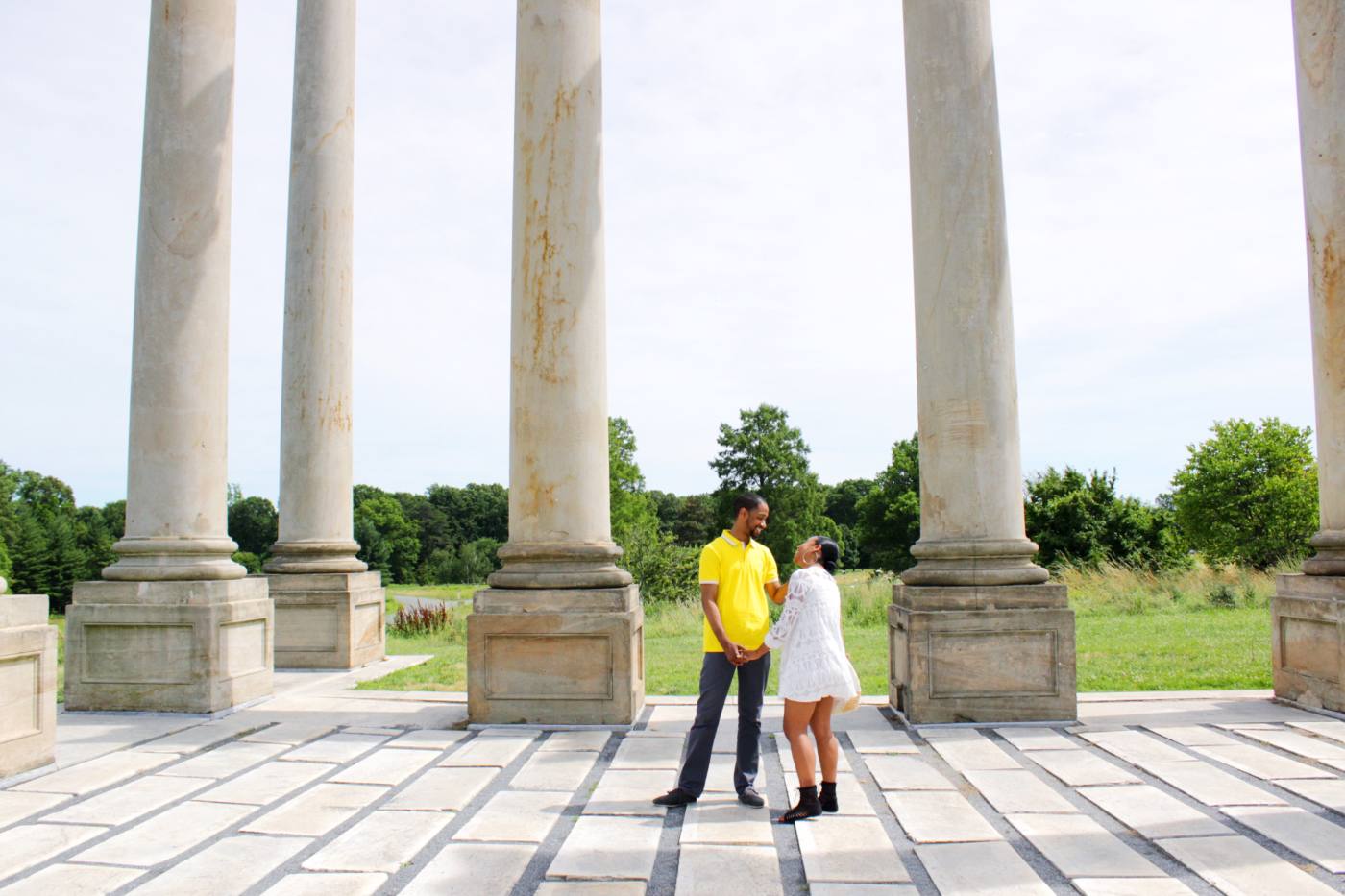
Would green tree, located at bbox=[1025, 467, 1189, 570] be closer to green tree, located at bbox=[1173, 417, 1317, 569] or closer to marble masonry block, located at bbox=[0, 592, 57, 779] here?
green tree, located at bbox=[1173, 417, 1317, 569]

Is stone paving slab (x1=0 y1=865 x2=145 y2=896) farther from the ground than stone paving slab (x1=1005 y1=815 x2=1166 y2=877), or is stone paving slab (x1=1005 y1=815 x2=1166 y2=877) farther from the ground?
stone paving slab (x1=0 y1=865 x2=145 y2=896)

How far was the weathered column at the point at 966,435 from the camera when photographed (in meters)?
17.7

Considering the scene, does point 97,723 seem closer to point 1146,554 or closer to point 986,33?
point 986,33

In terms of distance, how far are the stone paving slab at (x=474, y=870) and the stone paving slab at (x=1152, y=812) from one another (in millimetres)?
6886

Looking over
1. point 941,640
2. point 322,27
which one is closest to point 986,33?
point 941,640

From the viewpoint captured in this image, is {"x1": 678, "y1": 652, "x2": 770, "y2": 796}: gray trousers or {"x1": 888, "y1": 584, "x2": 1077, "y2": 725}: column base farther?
{"x1": 888, "y1": 584, "x2": 1077, "y2": 725}: column base

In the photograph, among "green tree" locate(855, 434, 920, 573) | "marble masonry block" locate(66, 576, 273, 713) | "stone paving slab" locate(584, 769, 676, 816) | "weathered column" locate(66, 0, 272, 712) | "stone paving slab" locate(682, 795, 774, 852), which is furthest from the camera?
"green tree" locate(855, 434, 920, 573)

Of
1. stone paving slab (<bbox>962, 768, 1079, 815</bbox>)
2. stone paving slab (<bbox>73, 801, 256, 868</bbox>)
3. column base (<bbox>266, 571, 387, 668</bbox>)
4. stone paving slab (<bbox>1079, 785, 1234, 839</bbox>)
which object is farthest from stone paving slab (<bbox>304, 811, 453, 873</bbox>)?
column base (<bbox>266, 571, 387, 668</bbox>)

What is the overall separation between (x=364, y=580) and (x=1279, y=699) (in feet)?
73.0

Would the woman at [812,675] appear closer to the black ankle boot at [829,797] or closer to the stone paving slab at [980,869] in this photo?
the black ankle boot at [829,797]

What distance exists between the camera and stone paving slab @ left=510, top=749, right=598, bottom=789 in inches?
540

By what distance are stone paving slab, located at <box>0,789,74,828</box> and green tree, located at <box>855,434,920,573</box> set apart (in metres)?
101

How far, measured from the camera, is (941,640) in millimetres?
17812

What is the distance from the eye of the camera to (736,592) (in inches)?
496
